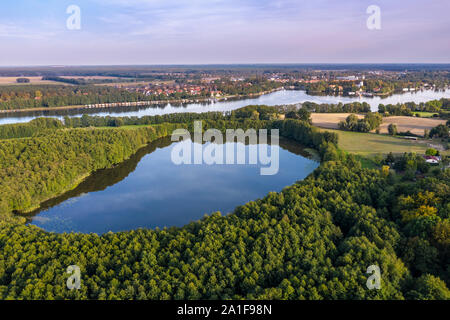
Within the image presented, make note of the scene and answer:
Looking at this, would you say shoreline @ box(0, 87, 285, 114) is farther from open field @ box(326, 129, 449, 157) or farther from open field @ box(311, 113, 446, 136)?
open field @ box(326, 129, 449, 157)

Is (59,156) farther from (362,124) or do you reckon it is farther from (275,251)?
(362,124)

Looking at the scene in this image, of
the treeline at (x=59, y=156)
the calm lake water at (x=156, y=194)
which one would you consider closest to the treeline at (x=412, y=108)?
the treeline at (x=59, y=156)

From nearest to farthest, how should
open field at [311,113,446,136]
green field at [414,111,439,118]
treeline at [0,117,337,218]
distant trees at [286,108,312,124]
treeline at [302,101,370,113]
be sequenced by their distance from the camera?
treeline at [0,117,337,218], open field at [311,113,446,136], distant trees at [286,108,312,124], green field at [414,111,439,118], treeline at [302,101,370,113]

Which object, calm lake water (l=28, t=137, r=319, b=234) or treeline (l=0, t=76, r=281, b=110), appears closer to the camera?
calm lake water (l=28, t=137, r=319, b=234)

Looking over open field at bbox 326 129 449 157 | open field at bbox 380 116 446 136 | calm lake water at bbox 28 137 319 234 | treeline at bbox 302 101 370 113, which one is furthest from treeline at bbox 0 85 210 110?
open field at bbox 326 129 449 157

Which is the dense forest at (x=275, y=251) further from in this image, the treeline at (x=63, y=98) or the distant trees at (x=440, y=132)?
the treeline at (x=63, y=98)
